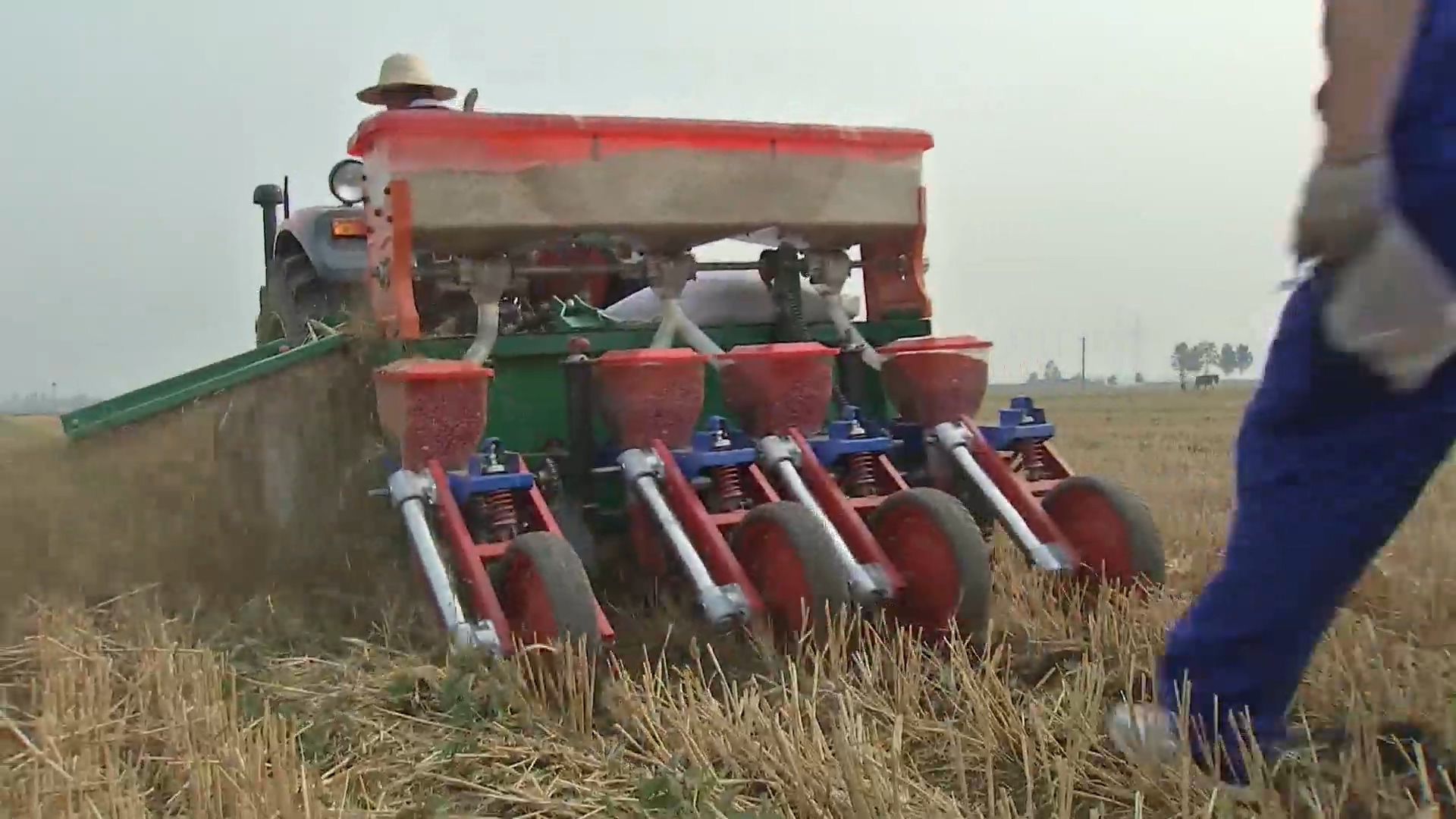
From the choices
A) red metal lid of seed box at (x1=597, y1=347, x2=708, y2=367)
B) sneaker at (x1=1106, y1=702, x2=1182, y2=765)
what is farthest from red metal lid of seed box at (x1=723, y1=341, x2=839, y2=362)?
sneaker at (x1=1106, y1=702, x2=1182, y2=765)

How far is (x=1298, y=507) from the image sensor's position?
2162 mm

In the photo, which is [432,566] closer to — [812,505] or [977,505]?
[812,505]

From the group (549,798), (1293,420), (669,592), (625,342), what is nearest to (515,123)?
(625,342)

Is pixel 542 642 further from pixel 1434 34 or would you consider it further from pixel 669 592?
pixel 1434 34

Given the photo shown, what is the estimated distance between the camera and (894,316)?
5.45 meters

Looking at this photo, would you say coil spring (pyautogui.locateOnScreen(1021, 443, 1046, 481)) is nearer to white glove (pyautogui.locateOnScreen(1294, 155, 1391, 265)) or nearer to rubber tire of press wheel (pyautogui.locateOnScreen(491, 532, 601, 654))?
rubber tire of press wheel (pyautogui.locateOnScreen(491, 532, 601, 654))

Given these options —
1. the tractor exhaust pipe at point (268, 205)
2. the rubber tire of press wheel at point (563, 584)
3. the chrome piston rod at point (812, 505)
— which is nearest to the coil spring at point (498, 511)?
the rubber tire of press wheel at point (563, 584)

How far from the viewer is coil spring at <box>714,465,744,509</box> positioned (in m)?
A: 4.21

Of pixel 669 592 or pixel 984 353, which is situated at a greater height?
pixel 984 353

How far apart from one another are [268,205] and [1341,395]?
6.56m

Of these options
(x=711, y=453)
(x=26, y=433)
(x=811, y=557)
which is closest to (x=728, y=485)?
(x=711, y=453)

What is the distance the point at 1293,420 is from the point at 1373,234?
37cm

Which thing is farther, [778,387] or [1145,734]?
[778,387]

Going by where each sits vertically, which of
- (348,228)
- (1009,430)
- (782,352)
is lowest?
(1009,430)
